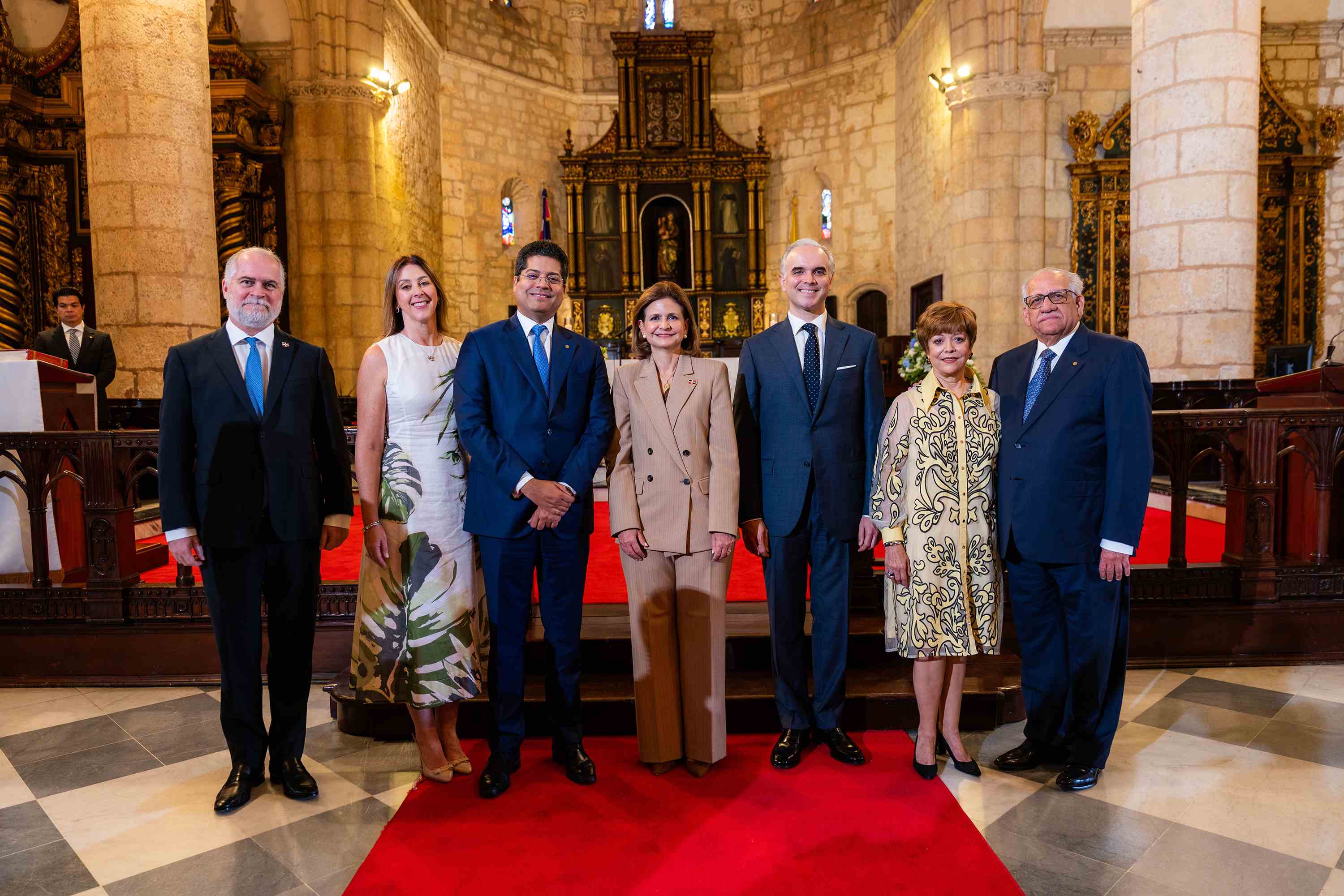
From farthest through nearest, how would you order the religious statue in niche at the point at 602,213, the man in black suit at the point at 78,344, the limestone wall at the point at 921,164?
the religious statue in niche at the point at 602,213 < the limestone wall at the point at 921,164 < the man in black suit at the point at 78,344

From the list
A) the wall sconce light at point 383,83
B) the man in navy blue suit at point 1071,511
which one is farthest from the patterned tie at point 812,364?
the wall sconce light at point 383,83

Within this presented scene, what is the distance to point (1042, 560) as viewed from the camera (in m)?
2.68

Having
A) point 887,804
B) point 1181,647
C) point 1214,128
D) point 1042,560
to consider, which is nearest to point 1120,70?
point 1214,128

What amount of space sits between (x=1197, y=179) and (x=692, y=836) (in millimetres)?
5269

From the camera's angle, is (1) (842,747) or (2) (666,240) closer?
(1) (842,747)

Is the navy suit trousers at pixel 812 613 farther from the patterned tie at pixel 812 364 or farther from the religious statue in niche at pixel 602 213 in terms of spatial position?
the religious statue in niche at pixel 602 213

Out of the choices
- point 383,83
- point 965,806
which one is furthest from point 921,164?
point 965,806

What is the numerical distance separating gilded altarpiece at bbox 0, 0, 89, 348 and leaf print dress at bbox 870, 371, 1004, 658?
1004 cm

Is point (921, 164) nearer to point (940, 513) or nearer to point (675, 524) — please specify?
point (940, 513)

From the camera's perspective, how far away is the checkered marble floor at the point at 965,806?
2186mm

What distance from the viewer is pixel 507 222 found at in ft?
46.7

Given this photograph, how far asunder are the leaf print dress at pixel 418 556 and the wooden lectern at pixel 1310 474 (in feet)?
12.3

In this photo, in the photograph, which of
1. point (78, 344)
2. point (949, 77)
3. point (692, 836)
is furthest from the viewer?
point (949, 77)

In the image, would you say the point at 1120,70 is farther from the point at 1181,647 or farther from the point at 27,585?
the point at 27,585
